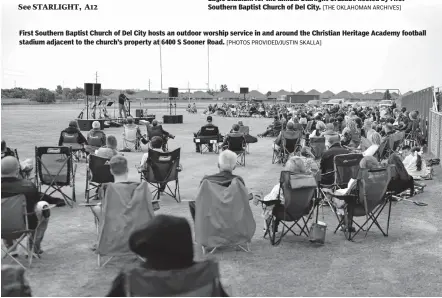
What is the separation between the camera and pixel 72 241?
6137 mm

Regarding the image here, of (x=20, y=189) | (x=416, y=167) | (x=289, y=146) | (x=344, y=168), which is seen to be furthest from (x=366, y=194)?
(x=289, y=146)

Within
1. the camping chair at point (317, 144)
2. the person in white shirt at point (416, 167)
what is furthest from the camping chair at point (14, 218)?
the person in white shirt at point (416, 167)

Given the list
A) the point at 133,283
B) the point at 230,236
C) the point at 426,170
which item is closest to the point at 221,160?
the point at 230,236

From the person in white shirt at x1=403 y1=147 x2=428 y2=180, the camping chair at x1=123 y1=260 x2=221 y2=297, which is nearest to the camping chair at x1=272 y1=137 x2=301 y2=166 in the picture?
the person in white shirt at x1=403 y1=147 x2=428 y2=180

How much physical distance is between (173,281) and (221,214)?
3118mm

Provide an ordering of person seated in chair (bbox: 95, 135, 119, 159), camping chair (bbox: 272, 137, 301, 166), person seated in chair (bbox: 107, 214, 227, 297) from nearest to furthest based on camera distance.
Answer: person seated in chair (bbox: 107, 214, 227, 297)
person seated in chair (bbox: 95, 135, 119, 159)
camping chair (bbox: 272, 137, 301, 166)

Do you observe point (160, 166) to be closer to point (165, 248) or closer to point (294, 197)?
point (294, 197)

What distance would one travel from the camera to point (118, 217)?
5.16 m

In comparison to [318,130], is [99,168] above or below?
below

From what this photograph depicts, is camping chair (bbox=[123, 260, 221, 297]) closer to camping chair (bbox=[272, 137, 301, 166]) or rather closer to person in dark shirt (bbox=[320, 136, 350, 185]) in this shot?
person in dark shirt (bbox=[320, 136, 350, 185])

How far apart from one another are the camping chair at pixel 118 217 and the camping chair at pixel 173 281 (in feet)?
8.85

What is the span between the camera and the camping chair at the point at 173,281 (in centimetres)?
239

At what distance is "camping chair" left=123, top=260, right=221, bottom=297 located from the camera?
239 centimetres

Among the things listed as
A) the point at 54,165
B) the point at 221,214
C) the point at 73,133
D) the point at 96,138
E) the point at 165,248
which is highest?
the point at 165,248
